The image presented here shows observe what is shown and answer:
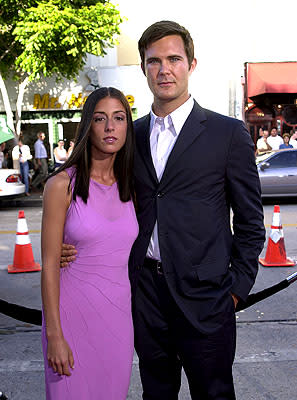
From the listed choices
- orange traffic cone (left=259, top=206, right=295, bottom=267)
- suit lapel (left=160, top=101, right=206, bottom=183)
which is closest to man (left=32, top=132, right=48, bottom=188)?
orange traffic cone (left=259, top=206, right=295, bottom=267)

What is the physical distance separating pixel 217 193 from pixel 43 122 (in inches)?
706

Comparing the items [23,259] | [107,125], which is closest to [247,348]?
[107,125]

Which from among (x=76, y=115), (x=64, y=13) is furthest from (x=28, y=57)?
(x=76, y=115)

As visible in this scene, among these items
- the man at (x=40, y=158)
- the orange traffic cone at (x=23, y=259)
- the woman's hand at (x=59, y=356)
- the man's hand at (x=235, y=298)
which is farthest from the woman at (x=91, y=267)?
the man at (x=40, y=158)

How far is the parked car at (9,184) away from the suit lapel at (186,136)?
10.4 m

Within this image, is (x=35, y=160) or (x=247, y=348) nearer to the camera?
(x=247, y=348)

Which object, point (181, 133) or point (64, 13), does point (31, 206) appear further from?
point (181, 133)

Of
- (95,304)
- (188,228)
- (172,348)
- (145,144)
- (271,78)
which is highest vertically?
(271,78)

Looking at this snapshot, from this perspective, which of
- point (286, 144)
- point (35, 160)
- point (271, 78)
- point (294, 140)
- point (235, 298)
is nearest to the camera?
point (235, 298)

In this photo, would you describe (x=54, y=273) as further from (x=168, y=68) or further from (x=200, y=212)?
(x=168, y=68)

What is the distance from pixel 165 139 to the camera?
7.49 ft

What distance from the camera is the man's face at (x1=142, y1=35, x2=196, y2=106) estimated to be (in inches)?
87.0

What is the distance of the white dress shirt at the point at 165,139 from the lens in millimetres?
2232

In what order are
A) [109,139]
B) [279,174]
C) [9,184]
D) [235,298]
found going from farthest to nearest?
1. [9,184]
2. [279,174]
3. [235,298]
4. [109,139]
